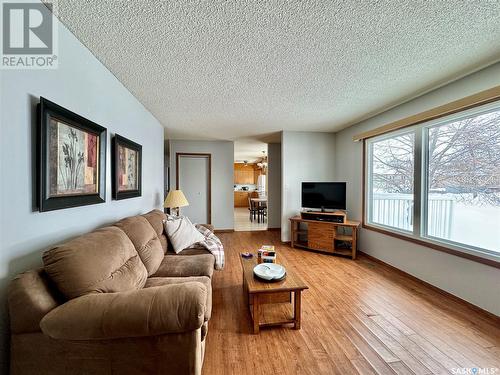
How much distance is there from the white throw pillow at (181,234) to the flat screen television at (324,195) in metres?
2.32

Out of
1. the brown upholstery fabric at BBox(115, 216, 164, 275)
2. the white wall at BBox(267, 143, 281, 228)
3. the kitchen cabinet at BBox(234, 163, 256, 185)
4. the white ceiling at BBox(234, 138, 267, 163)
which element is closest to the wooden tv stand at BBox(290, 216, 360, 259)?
the white wall at BBox(267, 143, 281, 228)

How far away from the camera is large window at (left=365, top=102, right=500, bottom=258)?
2.04 metres

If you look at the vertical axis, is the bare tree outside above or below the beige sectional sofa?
above

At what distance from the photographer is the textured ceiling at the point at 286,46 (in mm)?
1350

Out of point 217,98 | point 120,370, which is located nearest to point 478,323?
point 120,370

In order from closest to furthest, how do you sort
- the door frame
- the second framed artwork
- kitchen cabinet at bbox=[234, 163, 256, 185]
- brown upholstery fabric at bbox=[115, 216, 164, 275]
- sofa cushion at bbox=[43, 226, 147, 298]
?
sofa cushion at bbox=[43, 226, 147, 298]
brown upholstery fabric at bbox=[115, 216, 164, 275]
the second framed artwork
the door frame
kitchen cabinet at bbox=[234, 163, 256, 185]

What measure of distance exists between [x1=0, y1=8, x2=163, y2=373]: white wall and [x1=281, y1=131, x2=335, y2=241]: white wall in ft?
10.00

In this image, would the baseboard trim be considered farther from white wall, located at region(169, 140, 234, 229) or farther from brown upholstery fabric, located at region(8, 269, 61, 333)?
white wall, located at region(169, 140, 234, 229)

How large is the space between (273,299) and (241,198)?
8.79m

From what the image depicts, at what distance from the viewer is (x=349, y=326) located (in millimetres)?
1851

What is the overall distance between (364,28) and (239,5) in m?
0.91

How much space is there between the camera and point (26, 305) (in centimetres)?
97

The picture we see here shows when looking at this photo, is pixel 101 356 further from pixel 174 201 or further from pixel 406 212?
pixel 406 212

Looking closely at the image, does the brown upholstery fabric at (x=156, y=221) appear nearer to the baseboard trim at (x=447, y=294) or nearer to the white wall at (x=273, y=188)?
the baseboard trim at (x=447, y=294)
